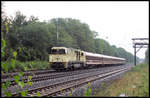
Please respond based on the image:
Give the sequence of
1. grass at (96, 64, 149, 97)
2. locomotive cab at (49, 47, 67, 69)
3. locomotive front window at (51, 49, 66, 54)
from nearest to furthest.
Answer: grass at (96, 64, 149, 97)
locomotive cab at (49, 47, 67, 69)
locomotive front window at (51, 49, 66, 54)


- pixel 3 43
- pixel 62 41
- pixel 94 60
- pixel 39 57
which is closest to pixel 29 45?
pixel 39 57

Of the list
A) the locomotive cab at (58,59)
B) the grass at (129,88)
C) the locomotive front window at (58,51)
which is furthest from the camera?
the locomotive front window at (58,51)

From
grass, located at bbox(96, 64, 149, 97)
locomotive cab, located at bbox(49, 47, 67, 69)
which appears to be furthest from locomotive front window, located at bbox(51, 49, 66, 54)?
grass, located at bbox(96, 64, 149, 97)

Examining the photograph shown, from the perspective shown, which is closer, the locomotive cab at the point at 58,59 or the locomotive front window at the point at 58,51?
the locomotive cab at the point at 58,59

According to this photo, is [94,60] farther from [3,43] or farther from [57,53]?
[3,43]

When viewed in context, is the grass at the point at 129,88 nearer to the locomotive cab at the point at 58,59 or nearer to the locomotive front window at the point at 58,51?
the locomotive cab at the point at 58,59

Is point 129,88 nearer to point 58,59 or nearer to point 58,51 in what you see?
point 58,59

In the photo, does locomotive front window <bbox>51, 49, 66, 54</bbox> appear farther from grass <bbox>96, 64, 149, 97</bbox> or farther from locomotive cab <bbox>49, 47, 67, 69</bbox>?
grass <bbox>96, 64, 149, 97</bbox>

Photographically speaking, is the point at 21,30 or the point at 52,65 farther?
the point at 21,30

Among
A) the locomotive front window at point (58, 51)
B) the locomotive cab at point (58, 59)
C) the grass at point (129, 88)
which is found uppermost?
the locomotive front window at point (58, 51)

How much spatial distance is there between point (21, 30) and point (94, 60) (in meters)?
13.7

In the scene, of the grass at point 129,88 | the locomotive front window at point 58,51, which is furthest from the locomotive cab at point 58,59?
the grass at point 129,88

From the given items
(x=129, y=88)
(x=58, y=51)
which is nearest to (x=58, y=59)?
(x=58, y=51)

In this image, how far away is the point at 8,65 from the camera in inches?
176
